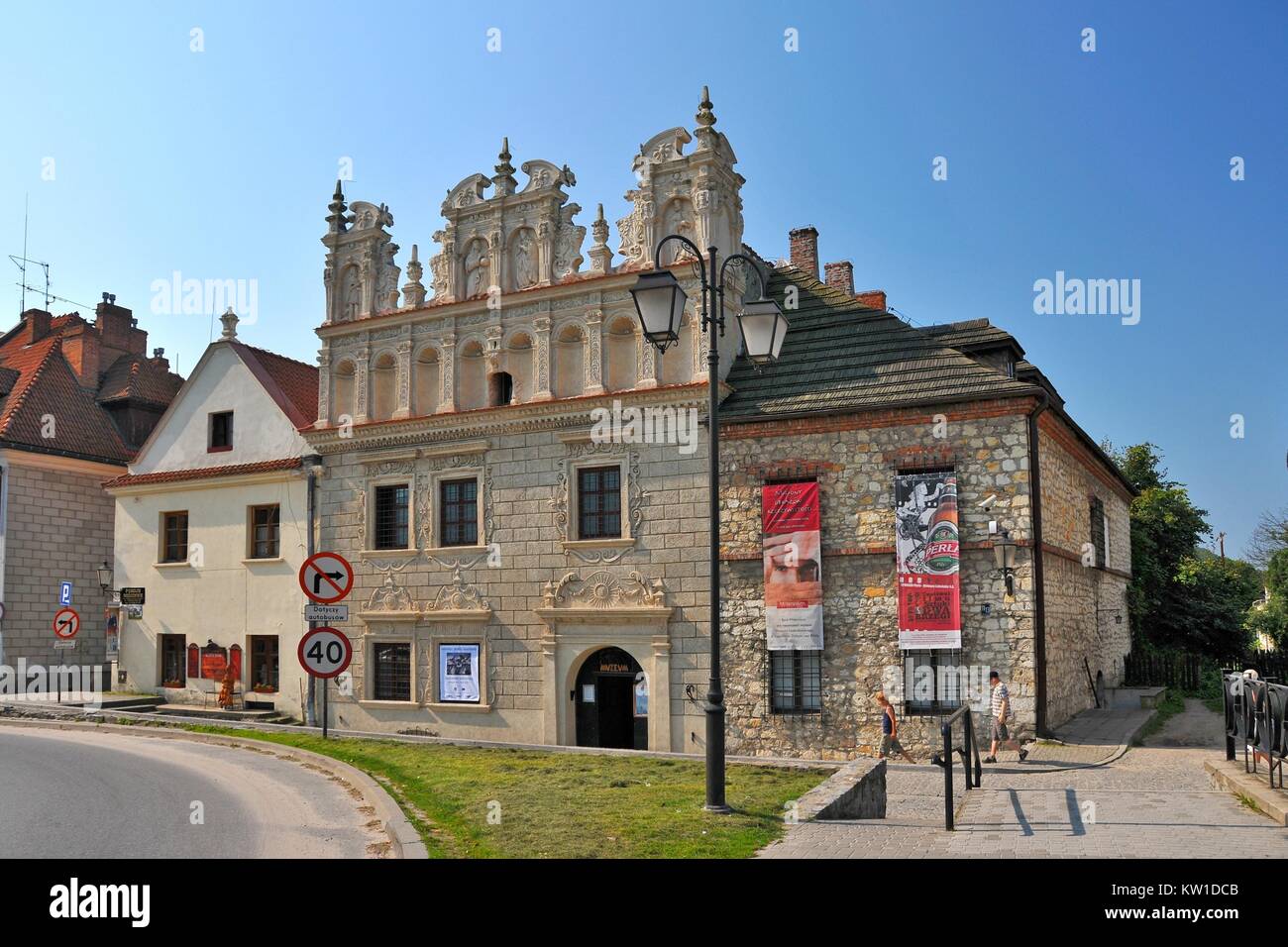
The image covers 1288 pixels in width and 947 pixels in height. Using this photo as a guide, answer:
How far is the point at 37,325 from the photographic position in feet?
127

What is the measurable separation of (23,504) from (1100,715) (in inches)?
1205

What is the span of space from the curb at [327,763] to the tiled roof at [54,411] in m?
10.9

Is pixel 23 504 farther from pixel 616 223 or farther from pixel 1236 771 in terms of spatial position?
pixel 1236 771

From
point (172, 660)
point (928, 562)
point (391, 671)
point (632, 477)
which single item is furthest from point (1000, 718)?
point (172, 660)

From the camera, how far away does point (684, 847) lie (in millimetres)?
9508

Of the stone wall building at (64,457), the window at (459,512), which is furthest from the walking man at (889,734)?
the stone wall building at (64,457)

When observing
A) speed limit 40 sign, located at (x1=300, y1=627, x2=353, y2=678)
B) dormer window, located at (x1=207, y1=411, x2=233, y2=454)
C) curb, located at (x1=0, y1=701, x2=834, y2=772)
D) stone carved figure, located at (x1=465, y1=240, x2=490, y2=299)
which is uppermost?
stone carved figure, located at (x1=465, y1=240, x2=490, y2=299)

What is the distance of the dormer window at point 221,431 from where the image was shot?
1143 inches

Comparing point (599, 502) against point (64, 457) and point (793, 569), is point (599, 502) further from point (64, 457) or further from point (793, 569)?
point (64, 457)

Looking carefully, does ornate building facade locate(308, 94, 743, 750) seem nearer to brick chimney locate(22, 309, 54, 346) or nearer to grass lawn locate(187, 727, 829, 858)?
grass lawn locate(187, 727, 829, 858)

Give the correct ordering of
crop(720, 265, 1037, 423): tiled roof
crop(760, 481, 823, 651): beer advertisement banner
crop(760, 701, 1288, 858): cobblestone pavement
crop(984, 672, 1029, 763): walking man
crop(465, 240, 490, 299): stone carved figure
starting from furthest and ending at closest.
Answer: crop(465, 240, 490, 299): stone carved figure → crop(760, 481, 823, 651): beer advertisement banner → crop(720, 265, 1037, 423): tiled roof → crop(984, 672, 1029, 763): walking man → crop(760, 701, 1288, 858): cobblestone pavement

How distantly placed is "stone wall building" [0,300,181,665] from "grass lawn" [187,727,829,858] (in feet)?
62.0

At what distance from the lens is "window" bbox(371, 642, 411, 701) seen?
25031 mm

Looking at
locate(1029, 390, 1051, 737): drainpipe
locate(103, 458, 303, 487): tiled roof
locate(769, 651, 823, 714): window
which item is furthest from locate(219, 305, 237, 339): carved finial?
locate(1029, 390, 1051, 737): drainpipe
